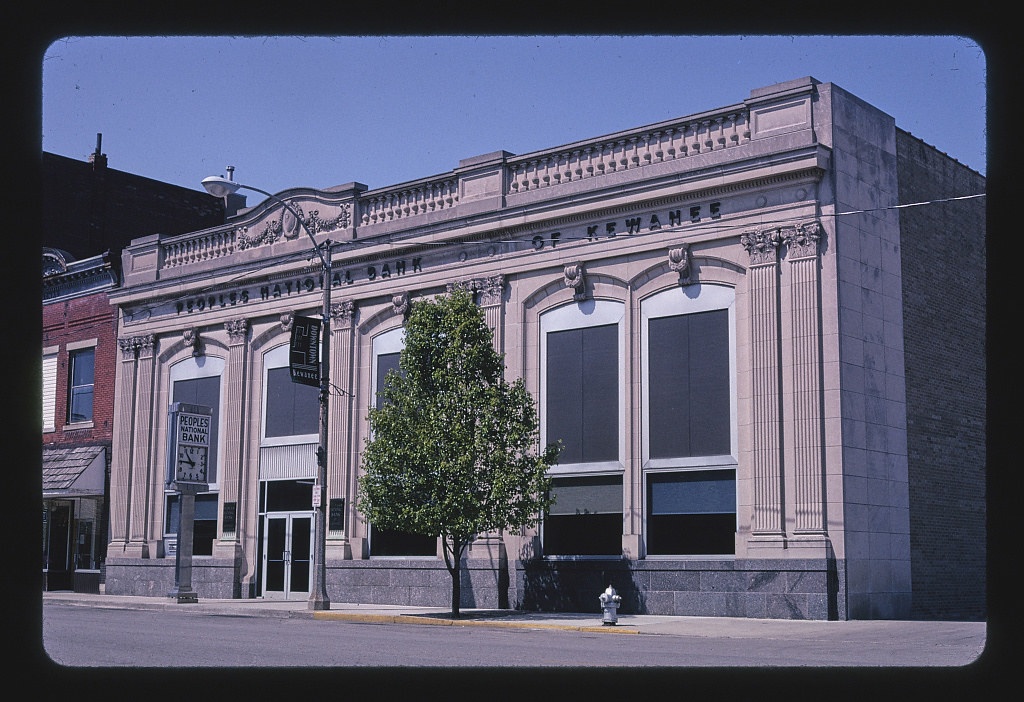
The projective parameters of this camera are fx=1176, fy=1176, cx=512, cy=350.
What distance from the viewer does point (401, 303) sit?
3142 cm

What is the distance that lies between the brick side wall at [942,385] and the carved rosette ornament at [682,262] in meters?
4.96

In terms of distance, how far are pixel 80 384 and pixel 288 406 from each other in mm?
10678

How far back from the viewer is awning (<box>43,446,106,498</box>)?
37719mm

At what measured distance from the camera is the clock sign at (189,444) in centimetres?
3172

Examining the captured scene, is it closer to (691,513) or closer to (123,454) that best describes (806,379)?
(691,513)

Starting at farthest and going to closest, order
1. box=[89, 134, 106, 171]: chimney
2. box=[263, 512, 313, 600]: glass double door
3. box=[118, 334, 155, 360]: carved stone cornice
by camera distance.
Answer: box=[89, 134, 106, 171]: chimney → box=[118, 334, 155, 360]: carved stone cornice → box=[263, 512, 313, 600]: glass double door

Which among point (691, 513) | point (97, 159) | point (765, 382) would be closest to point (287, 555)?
point (691, 513)

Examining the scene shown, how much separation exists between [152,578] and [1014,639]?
35172mm

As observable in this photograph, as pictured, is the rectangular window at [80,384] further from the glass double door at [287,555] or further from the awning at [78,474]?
the glass double door at [287,555]

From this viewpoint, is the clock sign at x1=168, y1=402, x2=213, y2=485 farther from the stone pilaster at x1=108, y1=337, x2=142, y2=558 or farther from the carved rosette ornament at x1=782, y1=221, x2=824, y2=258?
the carved rosette ornament at x1=782, y1=221, x2=824, y2=258

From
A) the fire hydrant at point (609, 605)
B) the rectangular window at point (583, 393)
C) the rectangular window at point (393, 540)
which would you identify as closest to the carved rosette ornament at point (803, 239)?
the rectangular window at point (583, 393)

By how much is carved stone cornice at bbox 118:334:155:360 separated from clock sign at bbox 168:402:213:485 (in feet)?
20.3

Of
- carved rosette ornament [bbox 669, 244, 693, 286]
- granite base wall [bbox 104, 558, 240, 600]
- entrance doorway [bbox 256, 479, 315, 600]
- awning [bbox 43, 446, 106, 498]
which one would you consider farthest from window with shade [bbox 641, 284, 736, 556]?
awning [bbox 43, 446, 106, 498]

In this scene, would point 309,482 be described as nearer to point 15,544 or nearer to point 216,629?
point 216,629
